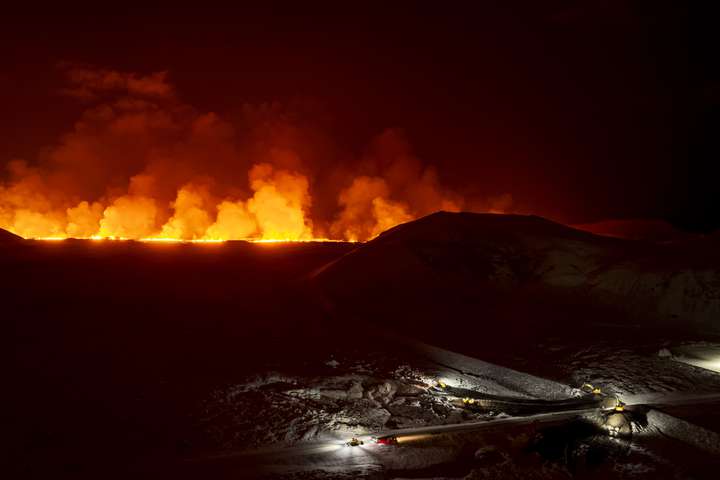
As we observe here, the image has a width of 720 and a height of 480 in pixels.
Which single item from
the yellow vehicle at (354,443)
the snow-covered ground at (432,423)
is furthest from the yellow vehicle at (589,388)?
the yellow vehicle at (354,443)

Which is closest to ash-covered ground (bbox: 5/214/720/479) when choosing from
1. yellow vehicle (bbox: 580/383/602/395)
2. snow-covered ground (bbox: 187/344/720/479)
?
snow-covered ground (bbox: 187/344/720/479)

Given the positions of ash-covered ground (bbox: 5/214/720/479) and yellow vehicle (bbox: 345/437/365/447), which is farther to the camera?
yellow vehicle (bbox: 345/437/365/447)

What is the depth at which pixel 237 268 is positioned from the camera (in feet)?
54.4

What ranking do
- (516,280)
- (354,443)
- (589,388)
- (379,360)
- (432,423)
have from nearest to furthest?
(354,443)
(432,423)
(589,388)
(379,360)
(516,280)

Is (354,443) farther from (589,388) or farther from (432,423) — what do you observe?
(589,388)

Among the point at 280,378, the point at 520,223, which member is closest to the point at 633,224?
the point at 520,223

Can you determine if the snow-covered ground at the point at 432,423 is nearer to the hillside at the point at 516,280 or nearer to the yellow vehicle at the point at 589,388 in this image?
the yellow vehicle at the point at 589,388

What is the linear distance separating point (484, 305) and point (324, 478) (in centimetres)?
775

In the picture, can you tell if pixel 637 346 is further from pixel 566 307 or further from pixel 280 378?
pixel 280 378

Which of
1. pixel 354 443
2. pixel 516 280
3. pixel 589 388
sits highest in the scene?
pixel 516 280

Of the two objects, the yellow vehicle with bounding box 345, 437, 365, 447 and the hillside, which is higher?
the hillside

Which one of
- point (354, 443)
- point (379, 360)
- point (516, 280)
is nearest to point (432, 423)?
point (354, 443)

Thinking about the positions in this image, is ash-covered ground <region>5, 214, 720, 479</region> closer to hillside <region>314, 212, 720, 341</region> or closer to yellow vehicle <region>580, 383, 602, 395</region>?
hillside <region>314, 212, 720, 341</region>

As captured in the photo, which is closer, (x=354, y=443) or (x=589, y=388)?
(x=354, y=443)
